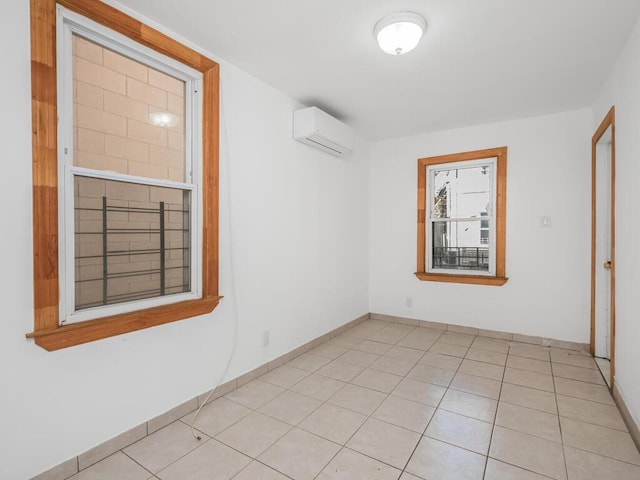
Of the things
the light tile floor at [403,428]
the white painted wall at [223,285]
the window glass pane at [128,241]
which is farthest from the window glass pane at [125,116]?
the light tile floor at [403,428]

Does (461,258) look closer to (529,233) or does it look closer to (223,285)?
(529,233)

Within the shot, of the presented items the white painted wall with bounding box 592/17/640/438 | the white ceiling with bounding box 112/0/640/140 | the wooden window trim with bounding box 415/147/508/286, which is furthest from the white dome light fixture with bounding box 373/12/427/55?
the wooden window trim with bounding box 415/147/508/286

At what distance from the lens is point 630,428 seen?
2004 millimetres

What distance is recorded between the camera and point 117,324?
1.85 metres

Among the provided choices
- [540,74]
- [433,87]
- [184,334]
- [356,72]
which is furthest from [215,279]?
[540,74]

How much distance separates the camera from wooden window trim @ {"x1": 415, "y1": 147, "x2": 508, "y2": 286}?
376 cm

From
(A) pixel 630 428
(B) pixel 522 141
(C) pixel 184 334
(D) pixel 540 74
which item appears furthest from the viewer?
(B) pixel 522 141

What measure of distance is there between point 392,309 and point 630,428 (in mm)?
2659

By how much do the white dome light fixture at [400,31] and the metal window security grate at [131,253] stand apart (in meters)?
1.63

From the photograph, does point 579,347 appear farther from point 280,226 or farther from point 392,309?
point 280,226

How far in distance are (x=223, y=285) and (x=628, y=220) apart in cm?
274

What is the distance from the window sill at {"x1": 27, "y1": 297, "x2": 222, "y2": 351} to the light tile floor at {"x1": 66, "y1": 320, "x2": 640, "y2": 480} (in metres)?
0.67

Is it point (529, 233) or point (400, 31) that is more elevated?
point (400, 31)

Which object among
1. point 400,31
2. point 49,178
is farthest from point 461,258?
point 49,178
